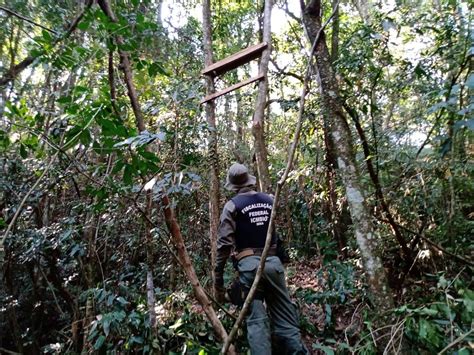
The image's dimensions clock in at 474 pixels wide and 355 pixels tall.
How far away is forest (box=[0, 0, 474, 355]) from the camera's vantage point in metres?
2.86

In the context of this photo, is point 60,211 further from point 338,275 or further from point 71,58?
point 338,275

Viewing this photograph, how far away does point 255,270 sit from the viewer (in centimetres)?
339

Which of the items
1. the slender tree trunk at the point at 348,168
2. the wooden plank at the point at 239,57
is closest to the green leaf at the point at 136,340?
the slender tree trunk at the point at 348,168

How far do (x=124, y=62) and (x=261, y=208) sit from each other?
1.85 metres

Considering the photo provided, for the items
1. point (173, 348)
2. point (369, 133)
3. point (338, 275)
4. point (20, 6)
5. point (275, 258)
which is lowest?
point (173, 348)

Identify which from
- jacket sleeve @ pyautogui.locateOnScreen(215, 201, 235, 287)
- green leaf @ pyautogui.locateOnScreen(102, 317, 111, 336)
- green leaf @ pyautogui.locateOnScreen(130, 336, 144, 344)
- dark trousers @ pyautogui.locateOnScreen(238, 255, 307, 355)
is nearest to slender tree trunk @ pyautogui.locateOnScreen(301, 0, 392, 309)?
dark trousers @ pyautogui.locateOnScreen(238, 255, 307, 355)

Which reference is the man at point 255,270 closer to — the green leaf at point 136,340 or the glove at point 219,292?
the glove at point 219,292

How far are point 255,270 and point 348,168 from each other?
151 cm

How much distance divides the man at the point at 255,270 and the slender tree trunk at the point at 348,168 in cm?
88

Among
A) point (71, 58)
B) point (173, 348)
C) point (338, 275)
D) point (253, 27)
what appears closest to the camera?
point (71, 58)

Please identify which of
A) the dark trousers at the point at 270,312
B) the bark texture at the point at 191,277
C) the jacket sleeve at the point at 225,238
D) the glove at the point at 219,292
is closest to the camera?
the bark texture at the point at 191,277

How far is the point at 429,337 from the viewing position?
277 centimetres

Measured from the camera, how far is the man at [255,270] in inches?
130

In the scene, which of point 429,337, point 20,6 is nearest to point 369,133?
point 429,337
